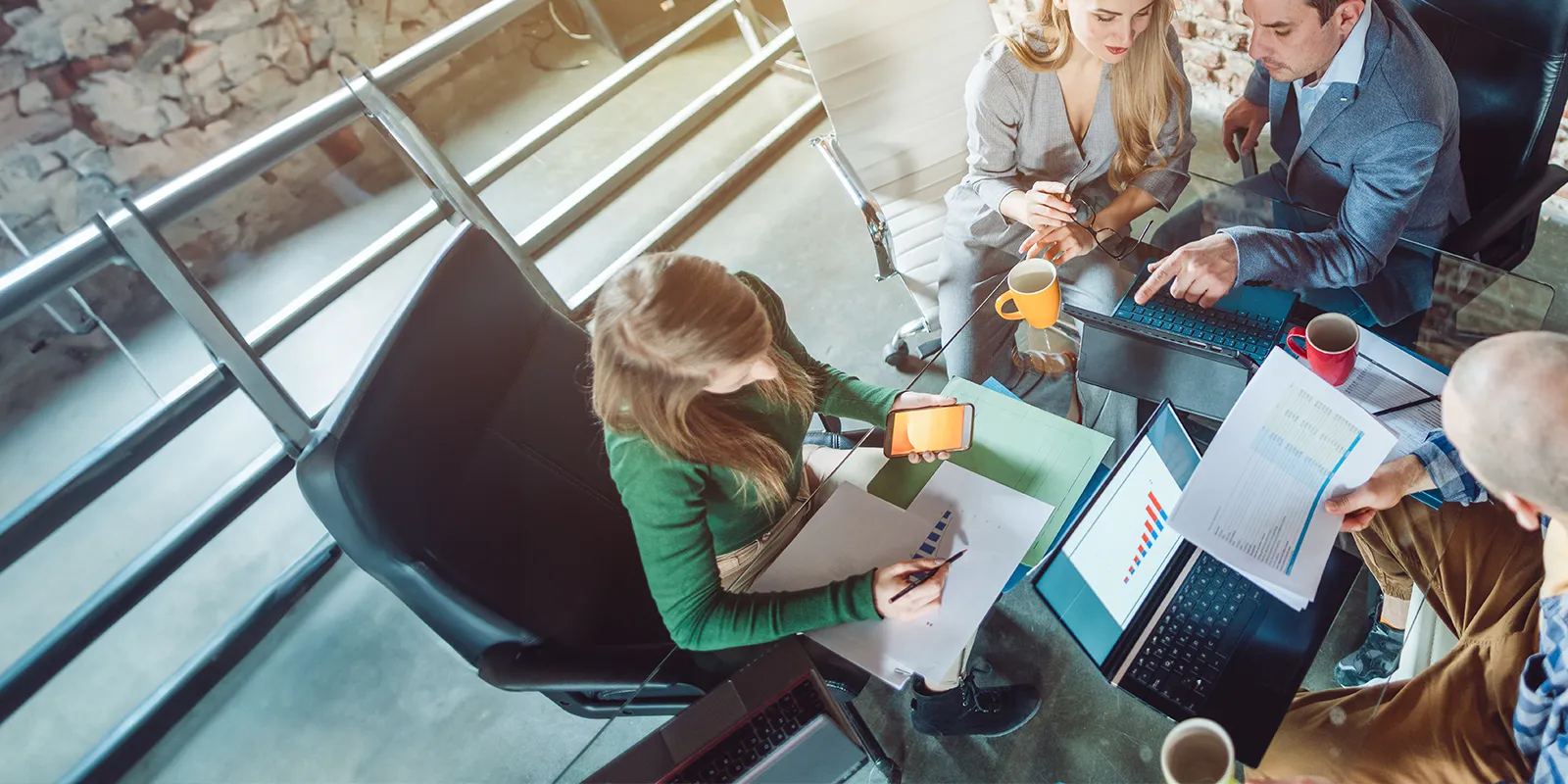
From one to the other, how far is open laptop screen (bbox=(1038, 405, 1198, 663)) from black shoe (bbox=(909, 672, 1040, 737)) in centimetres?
15

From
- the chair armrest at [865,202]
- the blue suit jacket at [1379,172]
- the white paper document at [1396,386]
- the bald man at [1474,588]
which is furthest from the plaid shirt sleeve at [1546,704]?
the chair armrest at [865,202]

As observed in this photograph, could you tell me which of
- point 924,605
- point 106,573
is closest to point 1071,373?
point 924,605

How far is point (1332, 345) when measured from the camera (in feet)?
4.78

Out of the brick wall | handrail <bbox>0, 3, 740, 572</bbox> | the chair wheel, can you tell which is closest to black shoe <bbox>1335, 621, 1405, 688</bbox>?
the chair wheel

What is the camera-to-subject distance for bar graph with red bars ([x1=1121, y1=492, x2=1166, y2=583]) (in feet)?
4.16

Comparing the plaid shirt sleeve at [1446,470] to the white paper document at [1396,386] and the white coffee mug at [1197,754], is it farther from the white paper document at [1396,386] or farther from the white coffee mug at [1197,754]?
the white coffee mug at [1197,754]

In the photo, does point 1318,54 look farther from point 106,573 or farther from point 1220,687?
point 106,573

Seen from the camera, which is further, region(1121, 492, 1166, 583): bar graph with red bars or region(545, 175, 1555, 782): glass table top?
region(1121, 492, 1166, 583): bar graph with red bars

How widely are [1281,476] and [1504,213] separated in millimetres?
982

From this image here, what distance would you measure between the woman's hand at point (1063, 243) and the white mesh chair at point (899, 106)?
495 millimetres

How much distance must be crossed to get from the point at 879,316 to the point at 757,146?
115cm

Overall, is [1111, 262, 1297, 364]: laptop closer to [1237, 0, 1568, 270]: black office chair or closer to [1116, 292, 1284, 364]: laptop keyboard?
[1116, 292, 1284, 364]: laptop keyboard

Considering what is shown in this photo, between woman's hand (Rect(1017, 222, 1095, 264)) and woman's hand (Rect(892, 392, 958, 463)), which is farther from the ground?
woman's hand (Rect(892, 392, 958, 463))

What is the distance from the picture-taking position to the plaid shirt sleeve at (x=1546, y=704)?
1.09 meters
